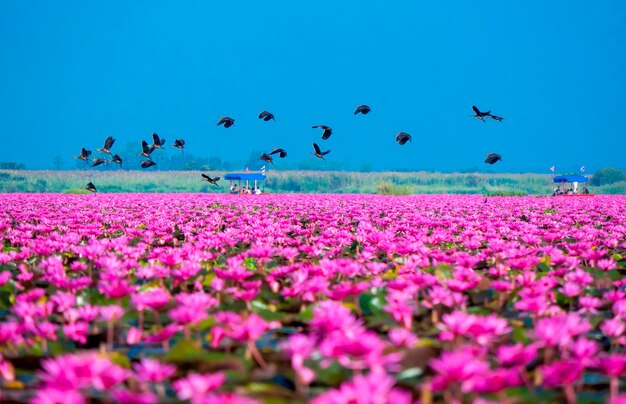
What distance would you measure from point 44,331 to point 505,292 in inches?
118

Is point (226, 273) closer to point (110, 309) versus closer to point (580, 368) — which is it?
point (110, 309)

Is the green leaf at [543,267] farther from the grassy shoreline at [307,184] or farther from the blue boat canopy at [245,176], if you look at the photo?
the grassy shoreline at [307,184]

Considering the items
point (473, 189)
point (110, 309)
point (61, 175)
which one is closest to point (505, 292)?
point (110, 309)

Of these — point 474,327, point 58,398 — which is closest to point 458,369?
point 474,327

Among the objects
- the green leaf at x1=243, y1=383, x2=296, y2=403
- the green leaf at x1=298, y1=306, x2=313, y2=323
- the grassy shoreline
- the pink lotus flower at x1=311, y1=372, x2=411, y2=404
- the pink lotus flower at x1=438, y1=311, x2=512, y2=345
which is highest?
the grassy shoreline

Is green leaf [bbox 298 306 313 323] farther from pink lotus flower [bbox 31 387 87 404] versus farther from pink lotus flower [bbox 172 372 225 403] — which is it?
pink lotus flower [bbox 31 387 87 404]

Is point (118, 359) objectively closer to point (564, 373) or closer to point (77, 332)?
point (77, 332)

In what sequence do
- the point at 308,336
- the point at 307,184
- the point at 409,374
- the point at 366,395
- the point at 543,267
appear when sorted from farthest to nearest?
the point at 307,184
the point at 543,267
the point at 308,336
the point at 409,374
the point at 366,395

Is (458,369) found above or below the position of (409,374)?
above

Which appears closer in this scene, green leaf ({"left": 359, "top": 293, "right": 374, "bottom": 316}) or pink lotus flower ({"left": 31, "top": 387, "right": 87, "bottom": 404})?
pink lotus flower ({"left": 31, "top": 387, "right": 87, "bottom": 404})

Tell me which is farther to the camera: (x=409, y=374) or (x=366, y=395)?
(x=409, y=374)

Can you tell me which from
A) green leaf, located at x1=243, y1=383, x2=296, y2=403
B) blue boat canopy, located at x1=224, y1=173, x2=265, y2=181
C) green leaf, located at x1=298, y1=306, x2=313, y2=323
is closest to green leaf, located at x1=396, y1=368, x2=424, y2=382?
green leaf, located at x1=243, y1=383, x2=296, y2=403

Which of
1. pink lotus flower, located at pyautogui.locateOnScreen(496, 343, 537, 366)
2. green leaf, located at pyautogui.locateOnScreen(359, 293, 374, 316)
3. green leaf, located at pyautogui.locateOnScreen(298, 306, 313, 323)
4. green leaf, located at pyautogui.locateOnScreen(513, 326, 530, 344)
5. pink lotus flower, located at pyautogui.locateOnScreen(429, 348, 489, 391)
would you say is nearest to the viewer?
pink lotus flower, located at pyautogui.locateOnScreen(429, 348, 489, 391)

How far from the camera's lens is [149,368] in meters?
2.67
